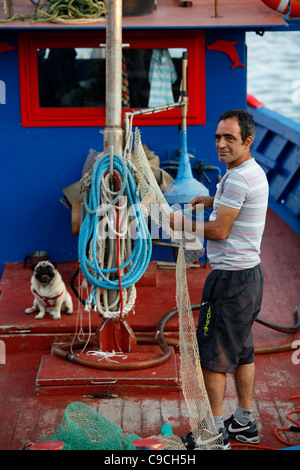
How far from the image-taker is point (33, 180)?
21.6 feet

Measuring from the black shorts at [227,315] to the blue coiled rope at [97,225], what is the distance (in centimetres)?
96

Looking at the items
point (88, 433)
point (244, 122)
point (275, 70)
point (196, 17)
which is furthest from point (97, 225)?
point (275, 70)

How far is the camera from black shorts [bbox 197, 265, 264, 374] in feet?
12.9

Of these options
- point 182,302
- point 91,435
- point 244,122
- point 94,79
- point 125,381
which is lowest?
point 125,381

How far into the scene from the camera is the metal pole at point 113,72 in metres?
4.61

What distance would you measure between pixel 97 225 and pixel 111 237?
0.16m

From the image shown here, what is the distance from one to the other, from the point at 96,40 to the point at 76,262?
2136 mm

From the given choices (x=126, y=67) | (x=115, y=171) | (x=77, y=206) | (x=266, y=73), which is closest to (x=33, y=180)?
(x=77, y=206)

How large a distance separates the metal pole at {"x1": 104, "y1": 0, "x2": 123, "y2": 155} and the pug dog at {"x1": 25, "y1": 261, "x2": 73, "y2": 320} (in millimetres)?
1234

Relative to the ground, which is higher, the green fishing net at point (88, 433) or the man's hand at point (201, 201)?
the man's hand at point (201, 201)

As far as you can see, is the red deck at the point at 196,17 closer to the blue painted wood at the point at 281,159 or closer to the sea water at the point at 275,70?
the blue painted wood at the point at 281,159

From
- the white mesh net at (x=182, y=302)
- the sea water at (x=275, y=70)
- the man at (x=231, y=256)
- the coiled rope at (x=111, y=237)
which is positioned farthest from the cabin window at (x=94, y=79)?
the sea water at (x=275, y=70)

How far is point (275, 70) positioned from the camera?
29297 mm

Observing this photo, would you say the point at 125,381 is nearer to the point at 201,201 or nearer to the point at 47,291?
the point at 47,291
